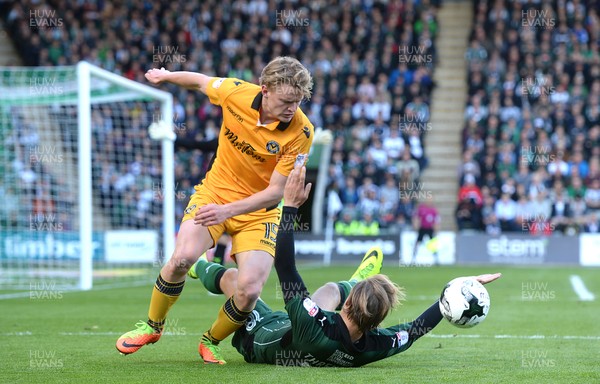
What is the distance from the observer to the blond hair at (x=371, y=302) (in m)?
6.18

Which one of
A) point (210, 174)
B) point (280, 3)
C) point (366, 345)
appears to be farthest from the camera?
point (280, 3)

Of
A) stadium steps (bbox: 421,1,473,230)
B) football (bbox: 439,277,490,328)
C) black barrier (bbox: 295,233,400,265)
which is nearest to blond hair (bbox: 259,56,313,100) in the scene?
football (bbox: 439,277,490,328)

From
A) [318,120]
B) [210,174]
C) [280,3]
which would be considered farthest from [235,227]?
[280,3]

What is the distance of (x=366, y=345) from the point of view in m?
6.59

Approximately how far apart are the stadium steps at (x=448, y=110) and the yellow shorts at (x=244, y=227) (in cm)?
1922

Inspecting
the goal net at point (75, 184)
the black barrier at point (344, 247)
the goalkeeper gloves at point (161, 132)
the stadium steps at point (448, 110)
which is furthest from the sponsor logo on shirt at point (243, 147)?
the stadium steps at point (448, 110)

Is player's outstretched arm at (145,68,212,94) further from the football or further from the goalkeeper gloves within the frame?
the goalkeeper gloves

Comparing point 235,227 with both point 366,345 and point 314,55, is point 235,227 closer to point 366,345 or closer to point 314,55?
point 366,345

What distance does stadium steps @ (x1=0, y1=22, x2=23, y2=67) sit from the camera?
1143 inches

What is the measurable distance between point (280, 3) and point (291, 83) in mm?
23306

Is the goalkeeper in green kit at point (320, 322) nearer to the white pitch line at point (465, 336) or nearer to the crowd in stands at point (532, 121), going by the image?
the white pitch line at point (465, 336)

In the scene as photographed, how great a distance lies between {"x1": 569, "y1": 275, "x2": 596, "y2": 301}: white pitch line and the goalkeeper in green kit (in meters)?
7.50

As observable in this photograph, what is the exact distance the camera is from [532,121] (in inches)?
995

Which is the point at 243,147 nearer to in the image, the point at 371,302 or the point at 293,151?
the point at 293,151
